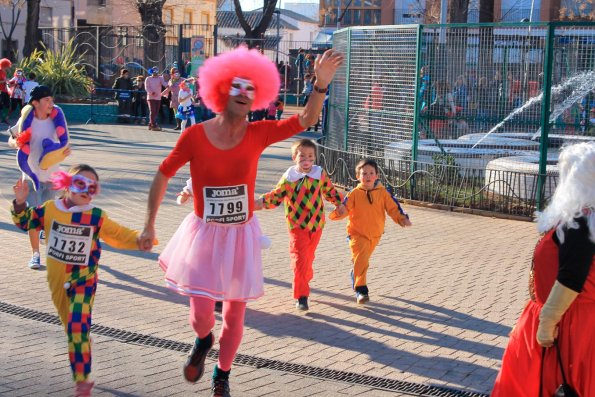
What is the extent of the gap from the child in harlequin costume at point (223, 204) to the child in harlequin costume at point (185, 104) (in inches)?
729

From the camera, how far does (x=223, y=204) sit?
5.16 m

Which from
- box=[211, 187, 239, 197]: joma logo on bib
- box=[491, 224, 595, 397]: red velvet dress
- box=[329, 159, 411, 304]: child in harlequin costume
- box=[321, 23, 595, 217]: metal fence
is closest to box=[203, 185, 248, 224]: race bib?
box=[211, 187, 239, 197]: joma logo on bib

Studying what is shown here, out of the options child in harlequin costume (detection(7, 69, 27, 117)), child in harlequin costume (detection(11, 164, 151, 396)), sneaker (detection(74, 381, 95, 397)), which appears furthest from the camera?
child in harlequin costume (detection(7, 69, 27, 117))

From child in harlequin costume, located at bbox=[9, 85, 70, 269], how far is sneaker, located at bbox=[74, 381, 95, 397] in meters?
3.84

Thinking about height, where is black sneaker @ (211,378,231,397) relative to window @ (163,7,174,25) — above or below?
below

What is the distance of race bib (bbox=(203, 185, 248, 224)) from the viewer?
16.9ft

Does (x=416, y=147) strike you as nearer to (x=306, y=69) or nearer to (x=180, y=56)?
(x=180, y=56)

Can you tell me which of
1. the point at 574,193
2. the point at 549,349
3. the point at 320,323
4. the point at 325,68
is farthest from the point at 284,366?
the point at 574,193

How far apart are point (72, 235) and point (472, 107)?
915 centimetres

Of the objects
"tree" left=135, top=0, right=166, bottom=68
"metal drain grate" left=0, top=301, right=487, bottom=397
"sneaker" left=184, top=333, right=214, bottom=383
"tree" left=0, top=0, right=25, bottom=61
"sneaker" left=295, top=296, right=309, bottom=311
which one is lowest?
"metal drain grate" left=0, top=301, right=487, bottom=397

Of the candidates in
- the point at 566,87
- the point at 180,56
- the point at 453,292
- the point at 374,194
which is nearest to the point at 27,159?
the point at 374,194

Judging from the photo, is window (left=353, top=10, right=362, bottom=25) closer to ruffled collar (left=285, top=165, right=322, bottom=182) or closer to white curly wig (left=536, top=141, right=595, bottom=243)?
ruffled collar (left=285, top=165, right=322, bottom=182)

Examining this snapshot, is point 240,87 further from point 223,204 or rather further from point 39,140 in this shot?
point 39,140

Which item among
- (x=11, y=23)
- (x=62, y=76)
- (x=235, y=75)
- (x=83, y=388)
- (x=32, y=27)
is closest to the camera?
(x=83, y=388)
